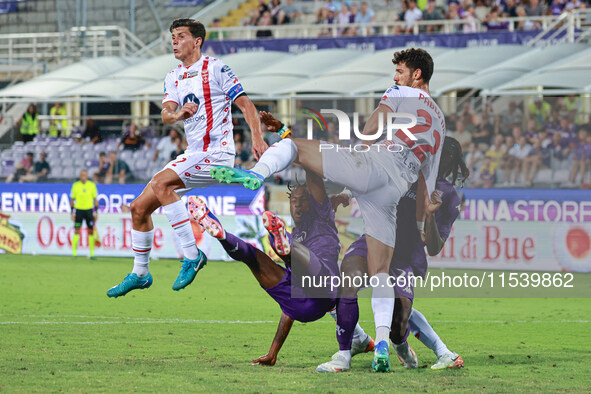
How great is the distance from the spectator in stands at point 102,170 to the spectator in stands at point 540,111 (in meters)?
9.01

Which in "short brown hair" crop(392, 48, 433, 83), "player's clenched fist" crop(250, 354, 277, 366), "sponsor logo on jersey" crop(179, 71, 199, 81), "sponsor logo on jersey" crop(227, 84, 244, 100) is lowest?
"player's clenched fist" crop(250, 354, 277, 366)

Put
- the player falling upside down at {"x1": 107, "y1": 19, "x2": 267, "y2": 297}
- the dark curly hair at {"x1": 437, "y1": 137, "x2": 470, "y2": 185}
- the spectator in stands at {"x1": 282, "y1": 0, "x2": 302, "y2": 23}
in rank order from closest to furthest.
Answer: the player falling upside down at {"x1": 107, "y1": 19, "x2": 267, "y2": 297} → the dark curly hair at {"x1": 437, "y1": 137, "x2": 470, "y2": 185} → the spectator in stands at {"x1": 282, "y1": 0, "x2": 302, "y2": 23}

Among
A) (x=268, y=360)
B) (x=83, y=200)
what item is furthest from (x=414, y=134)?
(x=83, y=200)

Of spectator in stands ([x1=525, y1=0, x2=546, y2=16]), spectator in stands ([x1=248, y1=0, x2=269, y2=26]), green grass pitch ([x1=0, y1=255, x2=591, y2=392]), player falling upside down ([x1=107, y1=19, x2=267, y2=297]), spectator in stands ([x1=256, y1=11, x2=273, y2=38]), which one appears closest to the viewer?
green grass pitch ([x1=0, y1=255, x2=591, y2=392])

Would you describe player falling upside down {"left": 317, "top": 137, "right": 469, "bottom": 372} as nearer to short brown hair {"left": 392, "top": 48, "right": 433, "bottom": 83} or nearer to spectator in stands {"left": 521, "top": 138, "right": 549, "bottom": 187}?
short brown hair {"left": 392, "top": 48, "right": 433, "bottom": 83}

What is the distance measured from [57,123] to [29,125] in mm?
1172

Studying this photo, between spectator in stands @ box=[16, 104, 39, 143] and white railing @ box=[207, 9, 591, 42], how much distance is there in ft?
18.9

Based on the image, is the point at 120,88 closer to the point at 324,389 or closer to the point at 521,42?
the point at 521,42

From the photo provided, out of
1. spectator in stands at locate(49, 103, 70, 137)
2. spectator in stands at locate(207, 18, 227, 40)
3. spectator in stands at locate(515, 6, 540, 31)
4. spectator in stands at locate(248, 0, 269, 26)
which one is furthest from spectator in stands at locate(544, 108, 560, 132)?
spectator in stands at locate(207, 18, 227, 40)

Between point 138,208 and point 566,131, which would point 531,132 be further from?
point 138,208

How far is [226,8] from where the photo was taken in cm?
3155

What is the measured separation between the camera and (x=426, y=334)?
881 cm

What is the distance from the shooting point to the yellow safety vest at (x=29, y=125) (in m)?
24.9

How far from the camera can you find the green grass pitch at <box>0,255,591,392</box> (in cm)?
812
